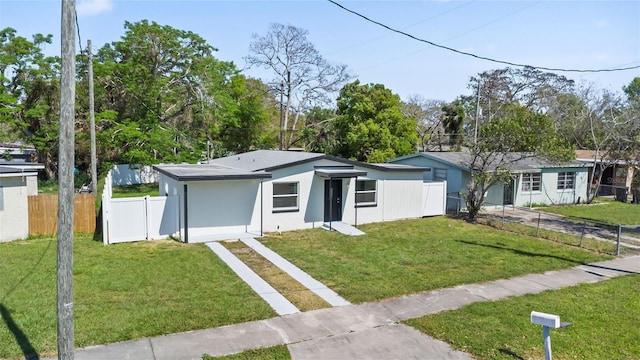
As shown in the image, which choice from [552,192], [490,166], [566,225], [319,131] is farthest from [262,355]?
[319,131]

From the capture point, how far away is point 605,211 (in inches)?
979

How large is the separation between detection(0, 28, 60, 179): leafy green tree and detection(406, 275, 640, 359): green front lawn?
2734 cm

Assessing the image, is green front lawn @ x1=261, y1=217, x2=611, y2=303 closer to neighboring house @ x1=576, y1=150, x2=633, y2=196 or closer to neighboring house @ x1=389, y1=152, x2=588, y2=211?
neighboring house @ x1=389, y1=152, x2=588, y2=211

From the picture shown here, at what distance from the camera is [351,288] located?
10953 mm

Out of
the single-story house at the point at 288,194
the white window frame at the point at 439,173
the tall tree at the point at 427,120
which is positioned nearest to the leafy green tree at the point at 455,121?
the tall tree at the point at 427,120

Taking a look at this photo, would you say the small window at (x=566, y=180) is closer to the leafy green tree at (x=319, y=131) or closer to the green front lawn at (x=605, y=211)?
the green front lawn at (x=605, y=211)

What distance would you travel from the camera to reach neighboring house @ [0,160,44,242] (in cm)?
1448

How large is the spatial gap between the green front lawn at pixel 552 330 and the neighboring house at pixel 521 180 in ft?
39.6

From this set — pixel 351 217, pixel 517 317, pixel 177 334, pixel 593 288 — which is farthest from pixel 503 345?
pixel 351 217

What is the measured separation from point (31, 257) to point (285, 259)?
7.33 metres

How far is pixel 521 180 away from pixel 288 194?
49.8 feet

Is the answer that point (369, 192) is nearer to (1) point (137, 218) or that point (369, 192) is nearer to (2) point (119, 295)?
(1) point (137, 218)

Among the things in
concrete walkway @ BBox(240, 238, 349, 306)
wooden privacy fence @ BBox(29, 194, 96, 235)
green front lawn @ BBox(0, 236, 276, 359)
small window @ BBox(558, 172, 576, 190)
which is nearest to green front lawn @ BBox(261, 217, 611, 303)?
concrete walkway @ BBox(240, 238, 349, 306)

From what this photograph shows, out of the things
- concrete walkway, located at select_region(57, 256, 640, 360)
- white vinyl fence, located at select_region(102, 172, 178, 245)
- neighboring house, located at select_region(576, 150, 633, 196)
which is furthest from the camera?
neighboring house, located at select_region(576, 150, 633, 196)
